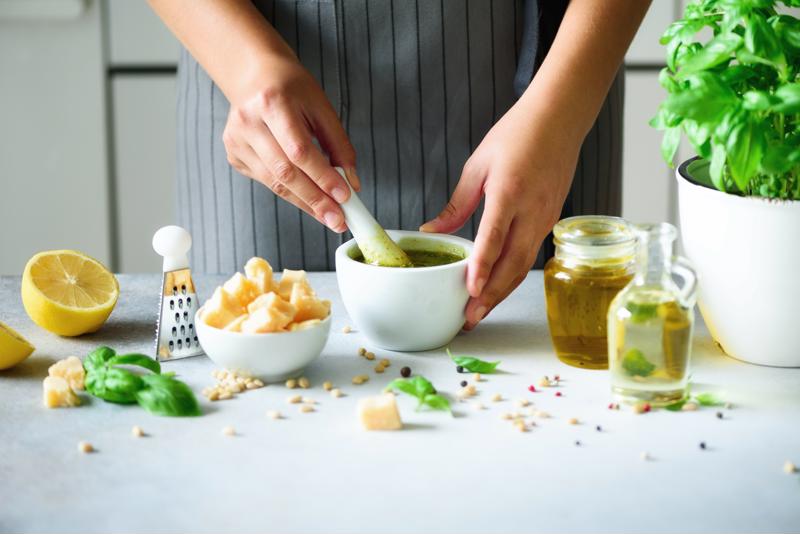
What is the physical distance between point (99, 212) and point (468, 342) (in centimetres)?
185

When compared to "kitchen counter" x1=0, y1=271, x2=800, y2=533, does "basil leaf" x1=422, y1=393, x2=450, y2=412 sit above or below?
above

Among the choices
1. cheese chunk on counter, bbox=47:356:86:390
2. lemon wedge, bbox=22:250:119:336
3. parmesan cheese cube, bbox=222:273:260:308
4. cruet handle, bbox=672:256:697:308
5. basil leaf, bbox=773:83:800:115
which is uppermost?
basil leaf, bbox=773:83:800:115

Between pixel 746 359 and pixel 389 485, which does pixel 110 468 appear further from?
pixel 746 359

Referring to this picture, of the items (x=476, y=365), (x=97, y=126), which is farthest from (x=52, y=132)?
(x=476, y=365)

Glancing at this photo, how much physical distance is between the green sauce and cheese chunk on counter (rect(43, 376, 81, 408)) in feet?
1.20

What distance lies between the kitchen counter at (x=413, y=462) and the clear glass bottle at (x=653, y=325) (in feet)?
0.11

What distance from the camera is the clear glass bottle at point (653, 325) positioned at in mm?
1067

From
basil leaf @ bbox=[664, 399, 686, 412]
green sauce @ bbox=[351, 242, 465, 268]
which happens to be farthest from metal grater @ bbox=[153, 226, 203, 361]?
basil leaf @ bbox=[664, 399, 686, 412]

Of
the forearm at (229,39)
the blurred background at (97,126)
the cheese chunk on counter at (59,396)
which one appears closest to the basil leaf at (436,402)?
the cheese chunk on counter at (59,396)

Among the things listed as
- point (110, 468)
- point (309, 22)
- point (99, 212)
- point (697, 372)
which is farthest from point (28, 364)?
point (99, 212)

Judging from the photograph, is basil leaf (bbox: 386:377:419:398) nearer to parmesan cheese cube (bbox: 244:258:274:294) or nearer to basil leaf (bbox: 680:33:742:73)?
parmesan cheese cube (bbox: 244:258:274:294)

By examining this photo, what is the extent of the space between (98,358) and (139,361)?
43 mm

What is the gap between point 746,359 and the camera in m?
1.22

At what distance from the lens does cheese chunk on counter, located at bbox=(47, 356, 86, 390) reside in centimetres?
114
